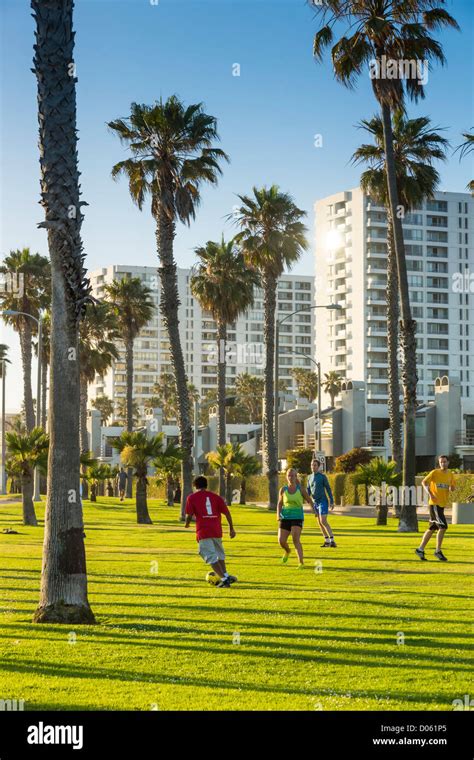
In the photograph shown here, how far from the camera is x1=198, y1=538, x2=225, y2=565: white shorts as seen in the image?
53.5ft

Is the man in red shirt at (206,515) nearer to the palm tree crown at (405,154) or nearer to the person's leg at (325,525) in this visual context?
the person's leg at (325,525)

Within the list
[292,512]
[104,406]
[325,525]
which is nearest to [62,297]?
[292,512]

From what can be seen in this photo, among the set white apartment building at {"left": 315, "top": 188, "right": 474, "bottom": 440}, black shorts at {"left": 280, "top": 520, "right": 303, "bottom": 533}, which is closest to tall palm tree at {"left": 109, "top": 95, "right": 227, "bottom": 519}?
black shorts at {"left": 280, "top": 520, "right": 303, "bottom": 533}

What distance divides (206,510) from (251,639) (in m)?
4.70

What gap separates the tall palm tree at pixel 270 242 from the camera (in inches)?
2092

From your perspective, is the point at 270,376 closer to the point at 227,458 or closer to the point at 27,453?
the point at 227,458

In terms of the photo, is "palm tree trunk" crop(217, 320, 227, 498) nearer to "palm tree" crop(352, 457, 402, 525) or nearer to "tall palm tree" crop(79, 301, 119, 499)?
"tall palm tree" crop(79, 301, 119, 499)

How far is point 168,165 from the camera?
41781mm

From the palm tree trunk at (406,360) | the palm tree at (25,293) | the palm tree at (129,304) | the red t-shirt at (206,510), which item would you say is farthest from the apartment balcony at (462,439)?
the red t-shirt at (206,510)

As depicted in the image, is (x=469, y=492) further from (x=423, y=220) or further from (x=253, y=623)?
(x=423, y=220)

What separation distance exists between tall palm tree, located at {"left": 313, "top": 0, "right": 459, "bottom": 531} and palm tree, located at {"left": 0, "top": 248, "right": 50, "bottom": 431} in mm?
33982

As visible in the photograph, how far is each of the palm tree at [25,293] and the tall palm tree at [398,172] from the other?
2769 centimetres

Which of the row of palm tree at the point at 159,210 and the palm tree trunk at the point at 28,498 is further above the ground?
the row of palm tree at the point at 159,210
